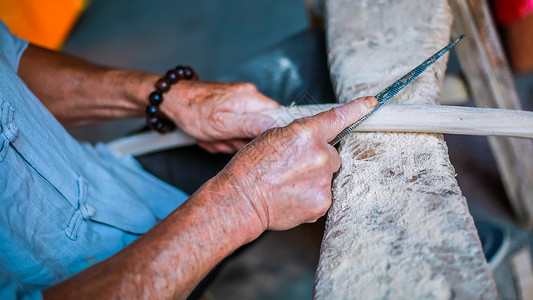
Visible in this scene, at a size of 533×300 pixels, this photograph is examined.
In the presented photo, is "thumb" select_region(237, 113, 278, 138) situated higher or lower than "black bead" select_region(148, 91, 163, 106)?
higher

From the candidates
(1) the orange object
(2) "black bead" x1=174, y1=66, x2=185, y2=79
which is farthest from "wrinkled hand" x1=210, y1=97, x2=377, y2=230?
(1) the orange object

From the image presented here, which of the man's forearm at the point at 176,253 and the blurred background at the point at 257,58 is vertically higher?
the blurred background at the point at 257,58

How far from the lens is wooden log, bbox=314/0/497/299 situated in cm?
53

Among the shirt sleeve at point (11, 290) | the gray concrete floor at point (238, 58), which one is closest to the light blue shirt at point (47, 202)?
the shirt sleeve at point (11, 290)

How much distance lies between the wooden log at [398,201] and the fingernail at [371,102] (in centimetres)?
8

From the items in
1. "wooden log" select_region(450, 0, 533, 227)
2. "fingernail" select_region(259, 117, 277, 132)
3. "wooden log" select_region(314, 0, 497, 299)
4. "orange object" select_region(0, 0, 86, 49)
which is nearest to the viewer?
"wooden log" select_region(314, 0, 497, 299)

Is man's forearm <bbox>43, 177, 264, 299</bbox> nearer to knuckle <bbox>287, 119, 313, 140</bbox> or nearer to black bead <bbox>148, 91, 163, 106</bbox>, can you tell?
knuckle <bbox>287, 119, 313, 140</bbox>

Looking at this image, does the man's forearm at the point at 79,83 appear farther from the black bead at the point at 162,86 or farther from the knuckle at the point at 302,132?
the knuckle at the point at 302,132

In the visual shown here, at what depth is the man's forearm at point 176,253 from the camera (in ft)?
1.80

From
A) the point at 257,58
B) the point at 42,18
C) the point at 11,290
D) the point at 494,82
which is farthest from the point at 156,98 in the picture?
the point at 42,18

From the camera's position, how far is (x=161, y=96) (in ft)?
3.16

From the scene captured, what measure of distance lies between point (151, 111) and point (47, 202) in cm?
33

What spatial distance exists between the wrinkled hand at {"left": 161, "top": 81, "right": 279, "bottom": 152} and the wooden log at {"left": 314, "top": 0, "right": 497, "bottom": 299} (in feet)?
0.62

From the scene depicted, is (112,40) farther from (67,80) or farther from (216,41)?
(67,80)
